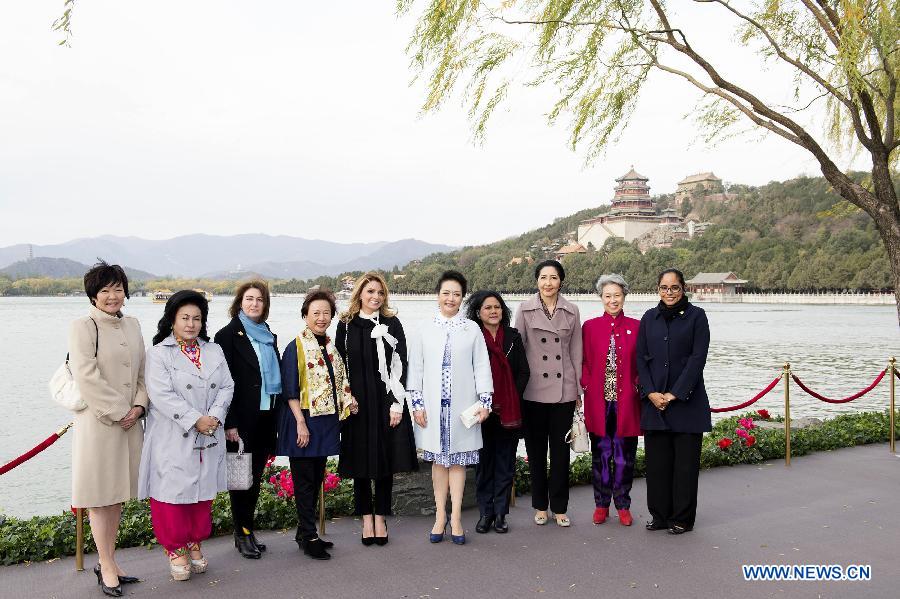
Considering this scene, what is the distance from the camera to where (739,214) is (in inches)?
3295

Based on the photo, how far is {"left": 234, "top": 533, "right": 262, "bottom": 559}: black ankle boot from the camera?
379 cm

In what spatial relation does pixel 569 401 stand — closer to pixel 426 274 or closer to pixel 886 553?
pixel 886 553

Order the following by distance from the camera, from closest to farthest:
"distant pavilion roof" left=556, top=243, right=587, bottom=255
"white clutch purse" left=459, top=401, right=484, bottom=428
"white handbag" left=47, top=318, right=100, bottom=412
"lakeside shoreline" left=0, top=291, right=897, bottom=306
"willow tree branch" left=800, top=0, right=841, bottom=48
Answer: "white handbag" left=47, top=318, right=100, bottom=412 < "white clutch purse" left=459, top=401, right=484, bottom=428 < "willow tree branch" left=800, top=0, right=841, bottom=48 < "lakeside shoreline" left=0, top=291, right=897, bottom=306 < "distant pavilion roof" left=556, top=243, right=587, bottom=255

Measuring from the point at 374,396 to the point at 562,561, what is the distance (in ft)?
4.40

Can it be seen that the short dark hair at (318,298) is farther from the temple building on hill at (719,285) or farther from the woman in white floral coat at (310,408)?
the temple building on hill at (719,285)

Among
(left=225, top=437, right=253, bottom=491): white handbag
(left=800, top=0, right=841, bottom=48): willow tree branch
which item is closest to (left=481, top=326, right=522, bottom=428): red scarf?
(left=225, top=437, right=253, bottom=491): white handbag

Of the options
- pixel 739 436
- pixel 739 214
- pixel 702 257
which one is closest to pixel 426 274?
pixel 702 257

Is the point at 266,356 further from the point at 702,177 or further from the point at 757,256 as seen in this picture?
the point at 702,177

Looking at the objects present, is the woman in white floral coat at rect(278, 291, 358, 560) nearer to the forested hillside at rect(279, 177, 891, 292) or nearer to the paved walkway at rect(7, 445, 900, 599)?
the paved walkway at rect(7, 445, 900, 599)

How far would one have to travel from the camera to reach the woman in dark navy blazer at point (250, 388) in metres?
3.79

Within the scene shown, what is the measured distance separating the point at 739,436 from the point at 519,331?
283cm

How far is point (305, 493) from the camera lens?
12.7 ft

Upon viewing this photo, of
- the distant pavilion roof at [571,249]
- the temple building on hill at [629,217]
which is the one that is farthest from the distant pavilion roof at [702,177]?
the distant pavilion roof at [571,249]

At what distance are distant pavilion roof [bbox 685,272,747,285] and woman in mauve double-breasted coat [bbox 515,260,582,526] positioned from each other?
71387 millimetres
